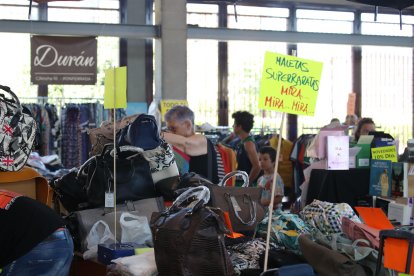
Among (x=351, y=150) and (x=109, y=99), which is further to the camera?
(x=351, y=150)

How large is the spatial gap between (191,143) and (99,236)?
1.44 m

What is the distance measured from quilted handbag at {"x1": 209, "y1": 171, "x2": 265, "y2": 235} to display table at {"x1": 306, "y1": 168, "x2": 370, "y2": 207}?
2062mm

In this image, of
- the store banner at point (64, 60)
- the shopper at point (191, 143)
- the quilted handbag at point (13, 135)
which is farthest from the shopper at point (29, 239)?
the store banner at point (64, 60)

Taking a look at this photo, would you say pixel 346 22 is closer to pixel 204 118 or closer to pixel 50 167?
pixel 204 118

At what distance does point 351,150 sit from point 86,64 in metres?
4.27

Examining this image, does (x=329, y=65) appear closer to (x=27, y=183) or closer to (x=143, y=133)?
(x=143, y=133)

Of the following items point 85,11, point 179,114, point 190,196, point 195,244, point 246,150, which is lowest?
point 195,244

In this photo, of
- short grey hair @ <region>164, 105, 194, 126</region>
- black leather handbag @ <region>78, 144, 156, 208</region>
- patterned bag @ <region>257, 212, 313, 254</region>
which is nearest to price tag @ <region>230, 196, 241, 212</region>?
patterned bag @ <region>257, 212, 313, 254</region>

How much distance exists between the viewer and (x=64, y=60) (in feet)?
28.5

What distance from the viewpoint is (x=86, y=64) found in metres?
8.73

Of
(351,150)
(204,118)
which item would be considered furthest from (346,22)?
(351,150)

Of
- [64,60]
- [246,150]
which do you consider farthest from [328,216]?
[64,60]

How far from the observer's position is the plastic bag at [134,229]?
3691mm

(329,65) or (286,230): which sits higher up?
(329,65)
